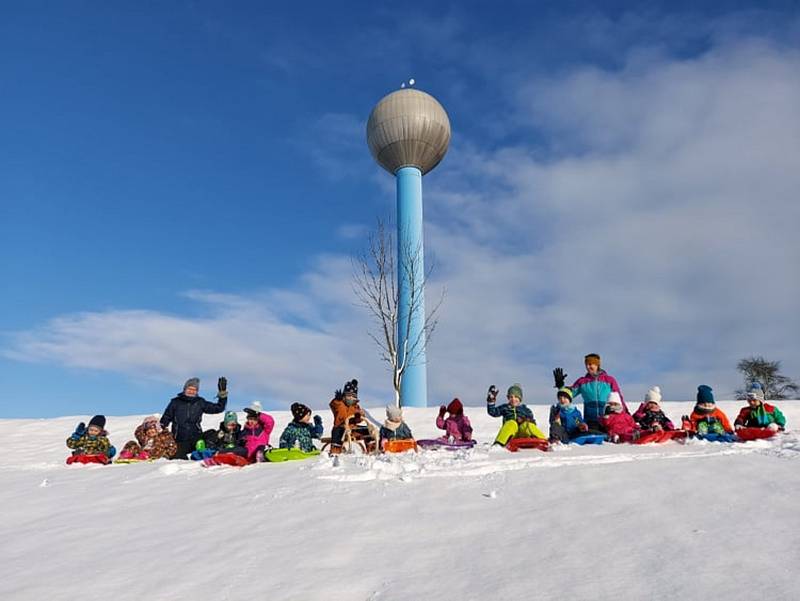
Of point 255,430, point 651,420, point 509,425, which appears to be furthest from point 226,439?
point 651,420

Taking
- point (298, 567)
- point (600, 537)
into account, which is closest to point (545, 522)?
point (600, 537)

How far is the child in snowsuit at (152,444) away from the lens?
1066cm

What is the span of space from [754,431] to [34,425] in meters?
20.6

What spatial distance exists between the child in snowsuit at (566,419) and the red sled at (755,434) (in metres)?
2.19

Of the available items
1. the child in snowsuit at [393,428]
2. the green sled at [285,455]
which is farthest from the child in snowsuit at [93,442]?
the child in snowsuit at [393,428]

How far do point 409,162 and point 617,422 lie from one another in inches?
790

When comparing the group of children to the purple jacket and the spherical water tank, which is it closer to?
the purple jacket

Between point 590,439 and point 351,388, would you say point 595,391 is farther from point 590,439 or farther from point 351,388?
point 351,388

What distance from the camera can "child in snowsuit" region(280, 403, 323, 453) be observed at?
930 centimetres

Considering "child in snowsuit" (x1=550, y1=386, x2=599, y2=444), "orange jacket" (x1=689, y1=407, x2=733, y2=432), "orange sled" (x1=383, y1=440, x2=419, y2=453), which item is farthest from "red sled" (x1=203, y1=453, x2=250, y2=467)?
"orange jacket" (x1=689, y1=407, x2=733, y2=432)

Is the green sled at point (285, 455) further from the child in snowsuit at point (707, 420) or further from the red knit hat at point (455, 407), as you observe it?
the child in snowsuit at point (707, 420)

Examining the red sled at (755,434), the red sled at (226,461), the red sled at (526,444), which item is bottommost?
the red sled at (226,461)

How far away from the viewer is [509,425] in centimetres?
940

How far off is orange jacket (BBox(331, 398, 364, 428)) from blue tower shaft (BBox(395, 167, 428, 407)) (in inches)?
552
